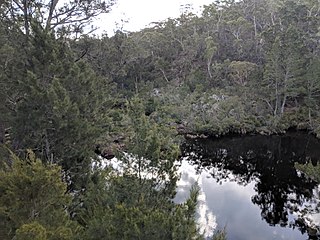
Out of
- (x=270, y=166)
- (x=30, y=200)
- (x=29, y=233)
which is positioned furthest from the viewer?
(x=270, y=166)

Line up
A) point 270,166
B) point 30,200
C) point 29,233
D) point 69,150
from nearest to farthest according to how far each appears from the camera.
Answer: point 29,233, point 30,200, point 69,150, point 270,166

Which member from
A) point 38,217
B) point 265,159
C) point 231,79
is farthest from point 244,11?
point 38,217

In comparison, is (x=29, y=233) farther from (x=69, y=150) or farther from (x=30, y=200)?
(x=69, y=150)

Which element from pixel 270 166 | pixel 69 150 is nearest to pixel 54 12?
pixel 69 150

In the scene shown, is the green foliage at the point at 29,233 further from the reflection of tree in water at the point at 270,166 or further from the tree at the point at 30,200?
the reflection of tree in water at the point at 270,166

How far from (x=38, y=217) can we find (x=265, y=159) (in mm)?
17360

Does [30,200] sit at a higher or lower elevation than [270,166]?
higher

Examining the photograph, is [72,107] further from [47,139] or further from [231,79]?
[231,79]

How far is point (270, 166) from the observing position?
61.6 feet

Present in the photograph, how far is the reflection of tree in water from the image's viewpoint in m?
13.1

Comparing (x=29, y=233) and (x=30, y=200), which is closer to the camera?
(x=29, y=233)

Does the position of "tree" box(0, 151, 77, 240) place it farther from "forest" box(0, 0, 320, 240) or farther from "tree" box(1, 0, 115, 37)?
"tree" box(1, 0, 115, 37)

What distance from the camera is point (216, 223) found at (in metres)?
12.2

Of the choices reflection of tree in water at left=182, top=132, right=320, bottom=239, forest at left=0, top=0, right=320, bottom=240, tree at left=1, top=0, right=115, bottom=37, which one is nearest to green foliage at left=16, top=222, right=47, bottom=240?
forest at left=0, top=0, right=320, bottom=240
